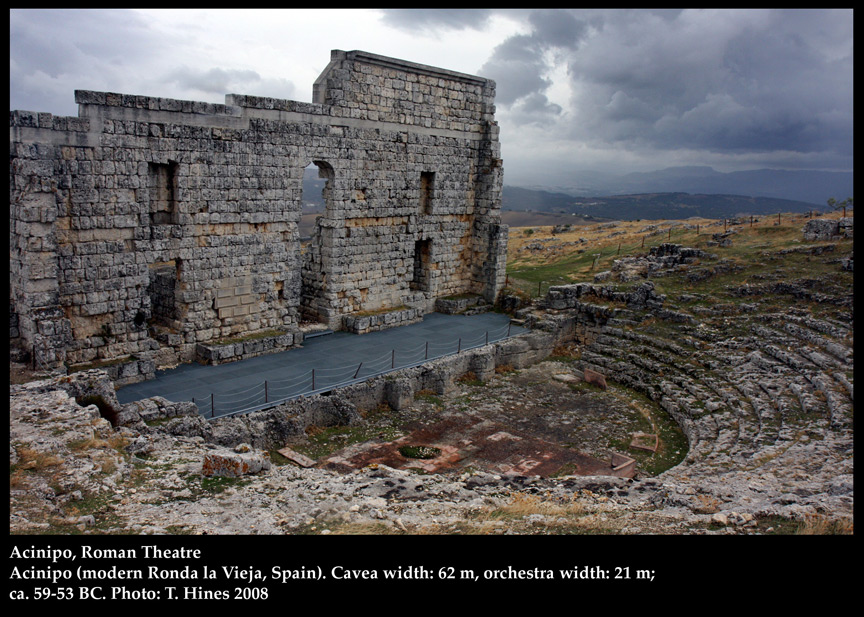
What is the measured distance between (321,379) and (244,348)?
8.33ft

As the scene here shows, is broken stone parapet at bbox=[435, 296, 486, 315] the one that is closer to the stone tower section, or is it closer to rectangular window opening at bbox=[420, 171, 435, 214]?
the stone tower section

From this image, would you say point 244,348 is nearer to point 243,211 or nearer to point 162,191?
point 243,211

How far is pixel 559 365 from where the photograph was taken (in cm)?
1902

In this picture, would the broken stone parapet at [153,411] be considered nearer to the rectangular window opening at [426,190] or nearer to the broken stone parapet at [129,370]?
the broken stone parapet at [129,370]

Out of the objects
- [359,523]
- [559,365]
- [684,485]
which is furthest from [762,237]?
[359,523]

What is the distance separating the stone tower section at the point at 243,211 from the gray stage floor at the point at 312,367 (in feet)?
3.28

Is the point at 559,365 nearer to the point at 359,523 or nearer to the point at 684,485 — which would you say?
the point at 684,485

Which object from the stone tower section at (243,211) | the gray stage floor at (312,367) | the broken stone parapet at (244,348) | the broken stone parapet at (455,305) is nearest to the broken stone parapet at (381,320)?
the gray stage floor at (312,367)

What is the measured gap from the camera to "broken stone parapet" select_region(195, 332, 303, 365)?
15383 mm

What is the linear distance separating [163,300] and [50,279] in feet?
11.4

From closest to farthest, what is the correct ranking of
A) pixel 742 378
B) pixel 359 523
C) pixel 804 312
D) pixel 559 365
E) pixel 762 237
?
pixel 359 523 → pixel 742 378 → pixel 804 312 → pixel 559 365 → pixel 762 237

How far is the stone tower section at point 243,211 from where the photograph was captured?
13.0 metres

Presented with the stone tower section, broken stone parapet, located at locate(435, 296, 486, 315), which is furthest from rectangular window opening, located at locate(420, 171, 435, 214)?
broken stone parapet, located at locate(435, 296, 486, 315)

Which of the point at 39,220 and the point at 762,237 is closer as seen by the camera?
the point at 39,220
